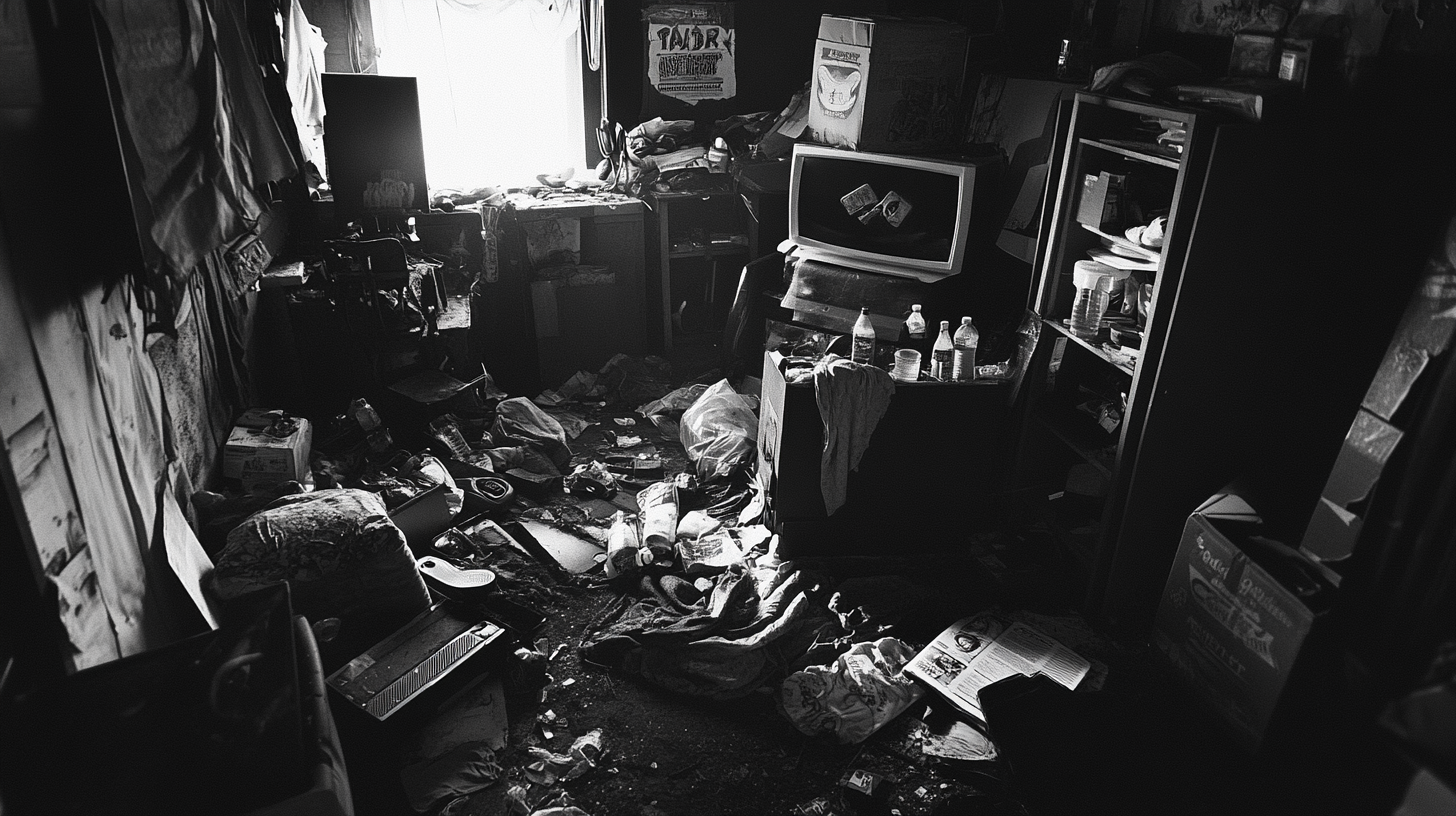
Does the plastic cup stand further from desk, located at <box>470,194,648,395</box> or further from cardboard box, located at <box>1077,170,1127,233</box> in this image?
desk, located at <box>470,194,648,395</box>

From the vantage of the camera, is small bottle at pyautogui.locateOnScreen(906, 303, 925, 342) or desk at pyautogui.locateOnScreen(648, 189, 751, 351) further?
desk at pyautogui.locateOnScreen(648, 189, 751, 351)

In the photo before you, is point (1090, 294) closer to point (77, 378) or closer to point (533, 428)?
point (533, 428)

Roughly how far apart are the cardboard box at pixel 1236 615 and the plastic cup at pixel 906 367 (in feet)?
3.61

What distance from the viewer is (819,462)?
11.3 ft

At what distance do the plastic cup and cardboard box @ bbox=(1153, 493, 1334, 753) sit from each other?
1.10 meters

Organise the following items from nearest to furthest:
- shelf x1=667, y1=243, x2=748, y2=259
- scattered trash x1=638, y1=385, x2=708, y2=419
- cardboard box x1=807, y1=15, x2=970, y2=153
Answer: cardboard box x1=807, y1=15, x2=970, y2=153
scattered trash x1=638, y1=385, x2=708, y2=419
shelf x1=667, y1=243, x2=748, y2=259

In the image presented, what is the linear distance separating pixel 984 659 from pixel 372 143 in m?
3.86

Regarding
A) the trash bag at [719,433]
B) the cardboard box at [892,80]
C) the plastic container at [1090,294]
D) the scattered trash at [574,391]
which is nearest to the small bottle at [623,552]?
the trash bag at [719,433]

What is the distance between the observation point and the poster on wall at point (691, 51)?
527 cm

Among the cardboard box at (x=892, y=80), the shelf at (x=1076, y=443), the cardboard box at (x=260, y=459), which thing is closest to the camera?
the shelf at (x=1076, y=443)

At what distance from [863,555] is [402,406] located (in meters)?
2.30

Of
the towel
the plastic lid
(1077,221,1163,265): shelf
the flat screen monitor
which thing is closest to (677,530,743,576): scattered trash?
the towel

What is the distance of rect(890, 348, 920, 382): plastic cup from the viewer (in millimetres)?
3418

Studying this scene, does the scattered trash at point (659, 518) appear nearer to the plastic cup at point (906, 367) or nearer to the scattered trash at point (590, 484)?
the scattered trash at point (590, 484)
